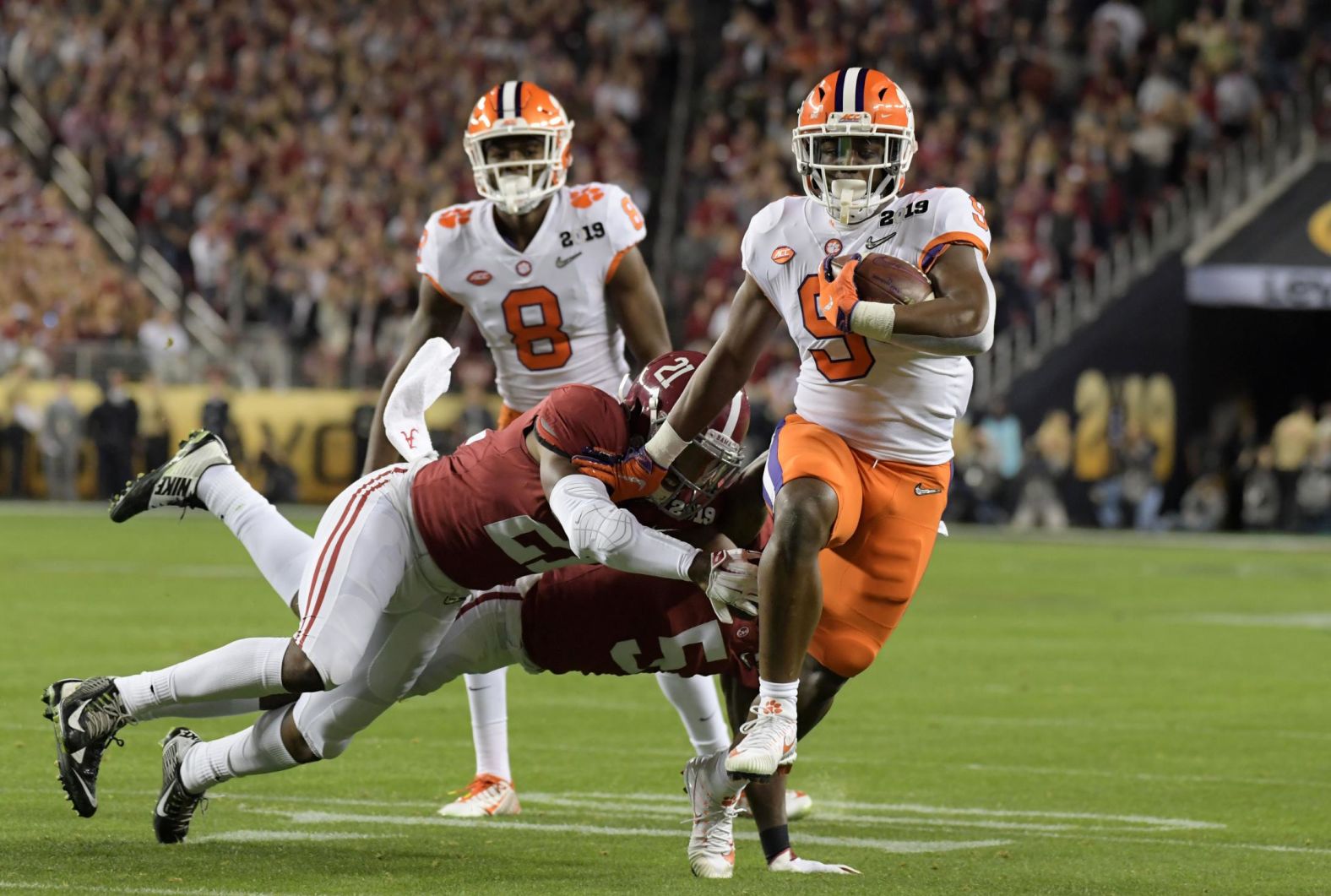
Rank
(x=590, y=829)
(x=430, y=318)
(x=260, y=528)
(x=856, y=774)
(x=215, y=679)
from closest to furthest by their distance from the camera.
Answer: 1. (x=215, y=679)
2. (x=590, y=829)
3. (x=260, y=528)
4. (x=430, y=318)
5. (x=856, y=774)

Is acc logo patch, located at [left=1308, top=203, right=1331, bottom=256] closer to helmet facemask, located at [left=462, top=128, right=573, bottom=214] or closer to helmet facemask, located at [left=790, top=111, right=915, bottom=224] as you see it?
helmet facemask, located at [left=462, top=128, right=573, bottom=214]

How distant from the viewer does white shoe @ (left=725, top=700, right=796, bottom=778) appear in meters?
4.95

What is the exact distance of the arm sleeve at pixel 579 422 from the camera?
527 cm

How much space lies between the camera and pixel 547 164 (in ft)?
23.0

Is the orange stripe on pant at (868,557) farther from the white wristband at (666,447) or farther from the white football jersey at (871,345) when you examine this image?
the white wristband at (666,447)

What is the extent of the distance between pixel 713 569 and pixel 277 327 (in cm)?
1866

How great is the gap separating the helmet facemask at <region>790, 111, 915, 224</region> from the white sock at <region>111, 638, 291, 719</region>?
69.4 inches

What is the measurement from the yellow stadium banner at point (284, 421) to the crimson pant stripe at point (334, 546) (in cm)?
1619

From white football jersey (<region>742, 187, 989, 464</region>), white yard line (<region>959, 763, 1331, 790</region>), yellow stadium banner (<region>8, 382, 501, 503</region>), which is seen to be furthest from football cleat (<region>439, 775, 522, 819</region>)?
yellow stadium banner (<region>8, 382, 501, 503</region>)

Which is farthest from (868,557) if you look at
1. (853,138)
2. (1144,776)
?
(1144,776)

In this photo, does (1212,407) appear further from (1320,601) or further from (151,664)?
(151,664)

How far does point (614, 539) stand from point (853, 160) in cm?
120

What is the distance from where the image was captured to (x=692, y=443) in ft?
17.4

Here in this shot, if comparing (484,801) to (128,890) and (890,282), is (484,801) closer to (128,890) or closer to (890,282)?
(128,890)
